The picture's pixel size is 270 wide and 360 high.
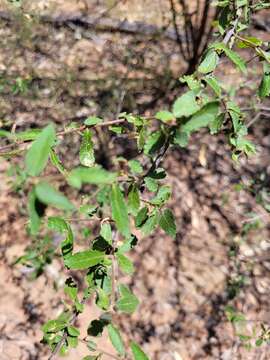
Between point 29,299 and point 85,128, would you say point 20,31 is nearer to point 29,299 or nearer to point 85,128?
point 29,299

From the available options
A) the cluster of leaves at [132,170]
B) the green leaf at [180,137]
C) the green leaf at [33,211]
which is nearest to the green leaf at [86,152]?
the cluster of leaves at [132,170]

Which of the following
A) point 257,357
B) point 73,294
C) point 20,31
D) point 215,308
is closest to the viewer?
point 73,294

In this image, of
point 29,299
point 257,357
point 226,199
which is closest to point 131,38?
point 226,199

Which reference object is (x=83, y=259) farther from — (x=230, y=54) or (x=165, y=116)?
(x=230, y=54)

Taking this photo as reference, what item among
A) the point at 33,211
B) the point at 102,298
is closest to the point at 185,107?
the point at 33,211

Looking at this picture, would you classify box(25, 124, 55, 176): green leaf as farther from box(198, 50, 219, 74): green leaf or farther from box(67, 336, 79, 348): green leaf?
box(67, 336, 79, 348): green leaf

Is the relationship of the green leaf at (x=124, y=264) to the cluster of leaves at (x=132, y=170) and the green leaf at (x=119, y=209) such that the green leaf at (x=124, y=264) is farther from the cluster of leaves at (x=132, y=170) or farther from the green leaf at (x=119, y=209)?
the green leaf at (x=119, y=209)

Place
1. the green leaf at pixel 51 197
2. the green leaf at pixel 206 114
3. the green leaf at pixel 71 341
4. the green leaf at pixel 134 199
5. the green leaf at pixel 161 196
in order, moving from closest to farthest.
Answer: the green leaf at pixel 51 197 → the green leaf at pixel 206 114 → the green leaf at pixel 134 199 → the green leaf at pixel 161 196 → the green leaf at pixel 71 341

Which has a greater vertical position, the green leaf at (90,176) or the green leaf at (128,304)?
the green leaf at (90,176)
